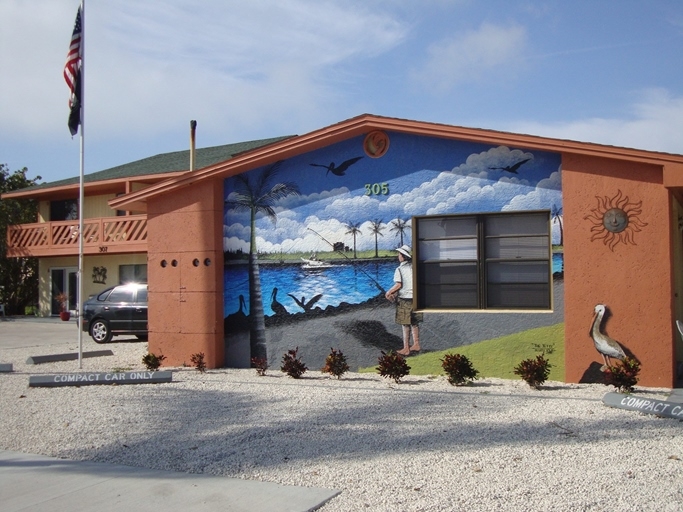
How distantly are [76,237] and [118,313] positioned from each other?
11.2 m

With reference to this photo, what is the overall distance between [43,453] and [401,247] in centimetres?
655

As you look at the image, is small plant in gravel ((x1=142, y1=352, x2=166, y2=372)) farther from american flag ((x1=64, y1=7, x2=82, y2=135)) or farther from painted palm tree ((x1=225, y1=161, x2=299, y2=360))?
american flag ((x1=64, y1=7, x2=82, y2=135))

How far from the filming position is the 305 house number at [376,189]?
12609 millimetres

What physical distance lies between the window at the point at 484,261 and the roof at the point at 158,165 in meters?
17.3

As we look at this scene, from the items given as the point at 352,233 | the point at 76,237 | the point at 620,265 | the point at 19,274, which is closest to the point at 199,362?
the point at 352,233

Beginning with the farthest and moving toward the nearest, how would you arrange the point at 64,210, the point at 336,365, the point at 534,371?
1. the point at 64,210
2. the point at 336,365
3. the point at 534,371

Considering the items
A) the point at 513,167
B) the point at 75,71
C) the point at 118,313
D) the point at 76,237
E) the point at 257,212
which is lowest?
the point at 118,313

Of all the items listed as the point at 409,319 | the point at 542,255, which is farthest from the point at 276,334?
the point at 542,255

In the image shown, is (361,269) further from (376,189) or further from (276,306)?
(276,306)

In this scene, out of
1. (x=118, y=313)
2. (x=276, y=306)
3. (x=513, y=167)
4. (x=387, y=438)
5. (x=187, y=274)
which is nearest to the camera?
(x=387, y=438)

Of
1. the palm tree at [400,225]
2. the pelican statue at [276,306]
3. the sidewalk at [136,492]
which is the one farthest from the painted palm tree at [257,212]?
the sidewalk at [136,492]

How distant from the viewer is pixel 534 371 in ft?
34.7

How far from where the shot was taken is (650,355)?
10.8 m

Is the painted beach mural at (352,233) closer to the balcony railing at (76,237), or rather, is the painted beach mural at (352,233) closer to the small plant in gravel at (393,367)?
the small plant in gravel at (393,367)
